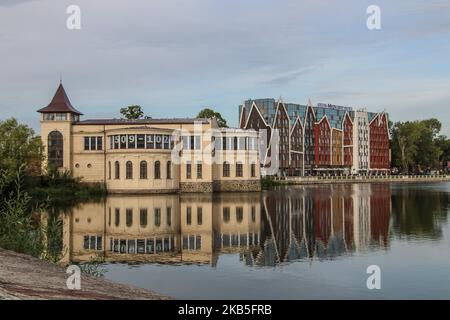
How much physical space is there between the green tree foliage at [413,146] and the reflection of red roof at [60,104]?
291 feet

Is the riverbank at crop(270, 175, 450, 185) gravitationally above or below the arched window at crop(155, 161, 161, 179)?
below

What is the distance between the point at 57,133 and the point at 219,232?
37.7 metres

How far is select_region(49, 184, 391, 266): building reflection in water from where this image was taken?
20.5 meters

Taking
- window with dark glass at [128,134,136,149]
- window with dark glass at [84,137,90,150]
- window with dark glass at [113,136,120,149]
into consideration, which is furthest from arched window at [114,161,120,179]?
window with dark glass at [84,137,90,150]

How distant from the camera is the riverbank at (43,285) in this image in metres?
9.41

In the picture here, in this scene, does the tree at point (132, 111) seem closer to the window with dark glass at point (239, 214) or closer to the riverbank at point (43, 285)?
the window with dark glass at point (239, 214)

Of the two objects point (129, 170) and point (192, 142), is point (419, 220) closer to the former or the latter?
point (129, 170)

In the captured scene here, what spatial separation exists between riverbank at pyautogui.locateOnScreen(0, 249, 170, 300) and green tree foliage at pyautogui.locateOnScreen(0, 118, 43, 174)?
119 feet

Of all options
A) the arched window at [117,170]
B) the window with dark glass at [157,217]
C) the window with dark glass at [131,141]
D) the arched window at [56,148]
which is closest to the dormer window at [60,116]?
the arched window at [56,148]

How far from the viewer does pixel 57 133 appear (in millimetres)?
58562

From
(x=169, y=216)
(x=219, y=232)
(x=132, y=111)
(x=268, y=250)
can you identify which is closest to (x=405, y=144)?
(x=132, y=111)

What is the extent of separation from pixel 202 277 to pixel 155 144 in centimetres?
4039

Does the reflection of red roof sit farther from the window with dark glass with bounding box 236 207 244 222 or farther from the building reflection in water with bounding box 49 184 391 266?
the window with dark glass with bounding box 236 207 244 222
